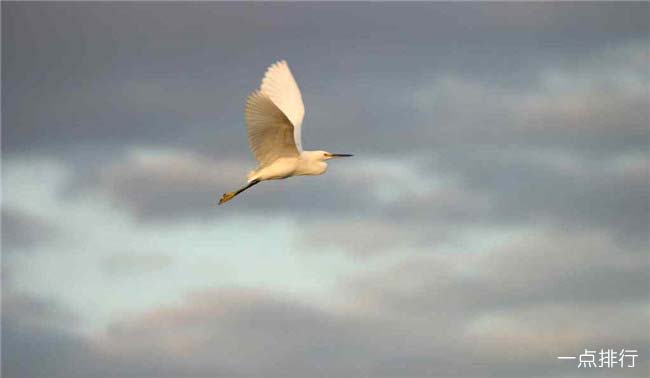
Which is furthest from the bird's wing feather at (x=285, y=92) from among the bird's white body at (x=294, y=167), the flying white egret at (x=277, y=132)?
the bird's white body at (x=294, y=167)

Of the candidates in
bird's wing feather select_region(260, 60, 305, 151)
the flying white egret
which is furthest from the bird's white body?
bird's wing feather select_region(260, 60, 305, 151)

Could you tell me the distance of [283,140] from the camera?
108 feet

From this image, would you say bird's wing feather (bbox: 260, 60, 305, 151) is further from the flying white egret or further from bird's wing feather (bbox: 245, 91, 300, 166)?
bird's wing feather (bbox: 245, 91, 300, 166)

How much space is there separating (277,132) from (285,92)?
127 inches

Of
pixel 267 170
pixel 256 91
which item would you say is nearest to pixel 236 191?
pixel 267 170

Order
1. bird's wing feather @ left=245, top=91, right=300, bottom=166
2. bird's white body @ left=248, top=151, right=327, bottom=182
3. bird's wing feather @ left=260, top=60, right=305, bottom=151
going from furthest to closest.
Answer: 1. bird's wing feather @ left=260, top=60, right=305, bottom=151
2. bird's white body @ left=248, top=151, right=327, bottom=182
3. bird's wing feather @ left=245, top=91, right=300, bottom=166

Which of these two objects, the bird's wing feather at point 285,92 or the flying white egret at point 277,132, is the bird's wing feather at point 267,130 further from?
the bird's wing feather at point 285,92

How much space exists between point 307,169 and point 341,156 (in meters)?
1.26

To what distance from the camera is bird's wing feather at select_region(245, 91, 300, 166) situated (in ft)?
105

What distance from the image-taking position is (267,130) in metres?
32.5

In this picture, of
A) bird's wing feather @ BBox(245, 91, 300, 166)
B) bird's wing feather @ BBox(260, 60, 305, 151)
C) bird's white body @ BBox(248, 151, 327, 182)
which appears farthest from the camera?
bird's wing feather @ BBox(260, 60, 305, 151)

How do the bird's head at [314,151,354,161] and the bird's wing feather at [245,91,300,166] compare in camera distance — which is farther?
the bird's head at [314,151,354,161]

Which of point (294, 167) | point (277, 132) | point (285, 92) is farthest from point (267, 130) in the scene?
point (285, 92)

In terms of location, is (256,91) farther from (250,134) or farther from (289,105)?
(289,105)
